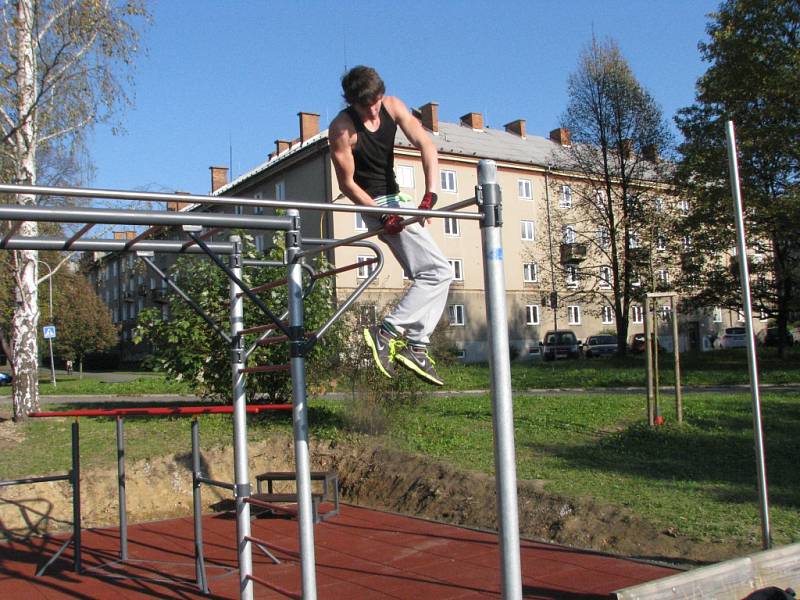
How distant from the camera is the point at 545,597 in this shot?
5281 mm

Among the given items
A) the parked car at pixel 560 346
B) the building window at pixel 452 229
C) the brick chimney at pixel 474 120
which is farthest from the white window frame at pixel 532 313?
the brick chimney at pixel 474 120

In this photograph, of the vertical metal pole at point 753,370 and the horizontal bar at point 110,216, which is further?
the vertical metal pole at point 753,370

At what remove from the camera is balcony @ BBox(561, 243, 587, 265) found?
2822 cm

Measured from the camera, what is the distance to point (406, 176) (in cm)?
3497

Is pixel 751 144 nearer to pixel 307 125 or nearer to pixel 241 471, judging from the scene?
pixel 241 471

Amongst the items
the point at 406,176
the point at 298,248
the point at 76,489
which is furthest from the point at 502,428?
the point at 406,176

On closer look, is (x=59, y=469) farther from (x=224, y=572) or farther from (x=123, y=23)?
(x=123, y=23)

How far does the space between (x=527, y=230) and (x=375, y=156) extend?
1532 inches

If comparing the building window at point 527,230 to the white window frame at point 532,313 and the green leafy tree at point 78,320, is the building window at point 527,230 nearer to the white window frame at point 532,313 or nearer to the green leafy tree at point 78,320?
the white window frame at point 532,313

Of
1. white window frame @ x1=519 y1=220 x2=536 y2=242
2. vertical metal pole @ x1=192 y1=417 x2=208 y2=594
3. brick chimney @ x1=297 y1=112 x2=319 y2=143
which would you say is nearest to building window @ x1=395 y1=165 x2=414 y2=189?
brick chimney @ x1=297 y1=112 x2=319 y2=143

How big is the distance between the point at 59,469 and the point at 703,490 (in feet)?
24.6

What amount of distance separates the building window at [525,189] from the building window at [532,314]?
585cm

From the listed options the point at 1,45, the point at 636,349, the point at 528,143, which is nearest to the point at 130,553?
the point at 1,45

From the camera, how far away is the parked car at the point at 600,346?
37656mm
